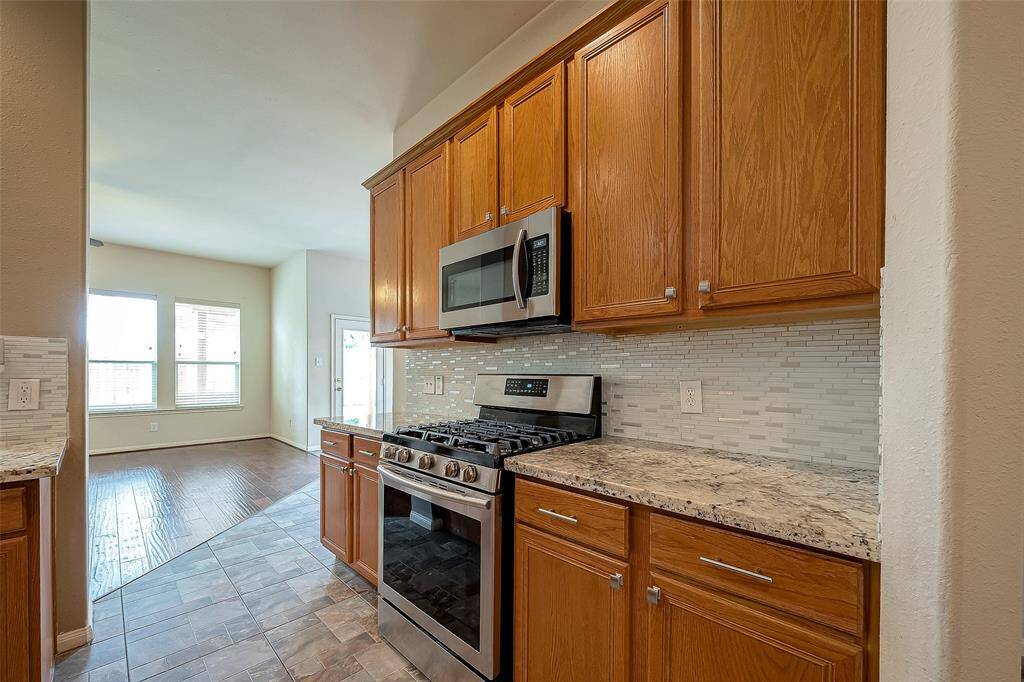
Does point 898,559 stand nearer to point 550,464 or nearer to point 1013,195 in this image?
point 1013,195

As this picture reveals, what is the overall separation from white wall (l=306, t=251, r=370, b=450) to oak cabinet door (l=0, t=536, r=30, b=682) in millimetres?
4765

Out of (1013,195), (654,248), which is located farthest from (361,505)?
(1013,195)

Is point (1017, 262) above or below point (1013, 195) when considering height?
below

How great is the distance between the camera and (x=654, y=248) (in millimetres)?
1434

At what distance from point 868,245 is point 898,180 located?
0.90 feet

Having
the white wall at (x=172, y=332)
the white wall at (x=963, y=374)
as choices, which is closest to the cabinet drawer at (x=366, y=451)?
the white wall at (x=963, y=374)

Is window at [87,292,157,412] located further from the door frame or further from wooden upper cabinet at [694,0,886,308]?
wooden upper cabinet at [694,0,886,308]

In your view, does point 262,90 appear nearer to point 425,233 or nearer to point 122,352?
point 425,233

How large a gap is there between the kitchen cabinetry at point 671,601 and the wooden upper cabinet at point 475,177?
126 cm

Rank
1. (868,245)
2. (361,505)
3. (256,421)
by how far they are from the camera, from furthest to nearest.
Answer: (256,421) < (361,505) < (868,245)

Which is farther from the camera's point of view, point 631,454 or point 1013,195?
point 631,454

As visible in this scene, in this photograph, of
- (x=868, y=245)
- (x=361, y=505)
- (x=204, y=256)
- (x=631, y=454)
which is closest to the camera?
(x=868, y=245)

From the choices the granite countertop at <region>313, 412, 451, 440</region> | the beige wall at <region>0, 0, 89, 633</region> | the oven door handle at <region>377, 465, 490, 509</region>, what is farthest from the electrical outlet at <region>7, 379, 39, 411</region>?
the oven door handle at <region>377, 465, 490, 509</region>

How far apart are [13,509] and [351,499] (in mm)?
1326
